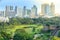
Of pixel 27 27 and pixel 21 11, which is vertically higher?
pixel 21 11

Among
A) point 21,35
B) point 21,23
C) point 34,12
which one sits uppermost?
point 34,12

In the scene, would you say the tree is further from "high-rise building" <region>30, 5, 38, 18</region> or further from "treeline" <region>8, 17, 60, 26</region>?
"high-rise building" <region>30, 5, 38, 18</region>

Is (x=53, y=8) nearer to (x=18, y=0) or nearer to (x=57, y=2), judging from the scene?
(x=57, y=2)

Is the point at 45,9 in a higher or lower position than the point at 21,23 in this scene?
higher

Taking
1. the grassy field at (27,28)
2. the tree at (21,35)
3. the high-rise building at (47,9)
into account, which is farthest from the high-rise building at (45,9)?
the tree at (21,35)

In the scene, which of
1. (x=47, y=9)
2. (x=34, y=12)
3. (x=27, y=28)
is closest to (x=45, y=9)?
(x=47, y=9)

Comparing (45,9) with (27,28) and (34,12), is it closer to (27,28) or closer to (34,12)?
(34,12)

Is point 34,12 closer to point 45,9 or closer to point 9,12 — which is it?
point 45,9

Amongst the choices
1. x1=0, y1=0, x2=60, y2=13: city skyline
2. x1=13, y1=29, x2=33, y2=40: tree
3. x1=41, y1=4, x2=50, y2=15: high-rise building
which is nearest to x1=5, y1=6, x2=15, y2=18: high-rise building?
x1=0, y1=0, x2=60, y2=13: city skyline

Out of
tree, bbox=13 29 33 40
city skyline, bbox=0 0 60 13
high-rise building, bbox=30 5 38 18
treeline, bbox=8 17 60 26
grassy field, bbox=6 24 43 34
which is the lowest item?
tree, bbox=13 29 33 40

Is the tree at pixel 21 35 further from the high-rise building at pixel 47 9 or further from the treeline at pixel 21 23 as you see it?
the high-rise building at pixel 47 9

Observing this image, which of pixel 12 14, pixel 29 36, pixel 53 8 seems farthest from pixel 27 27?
pixel 53 8
